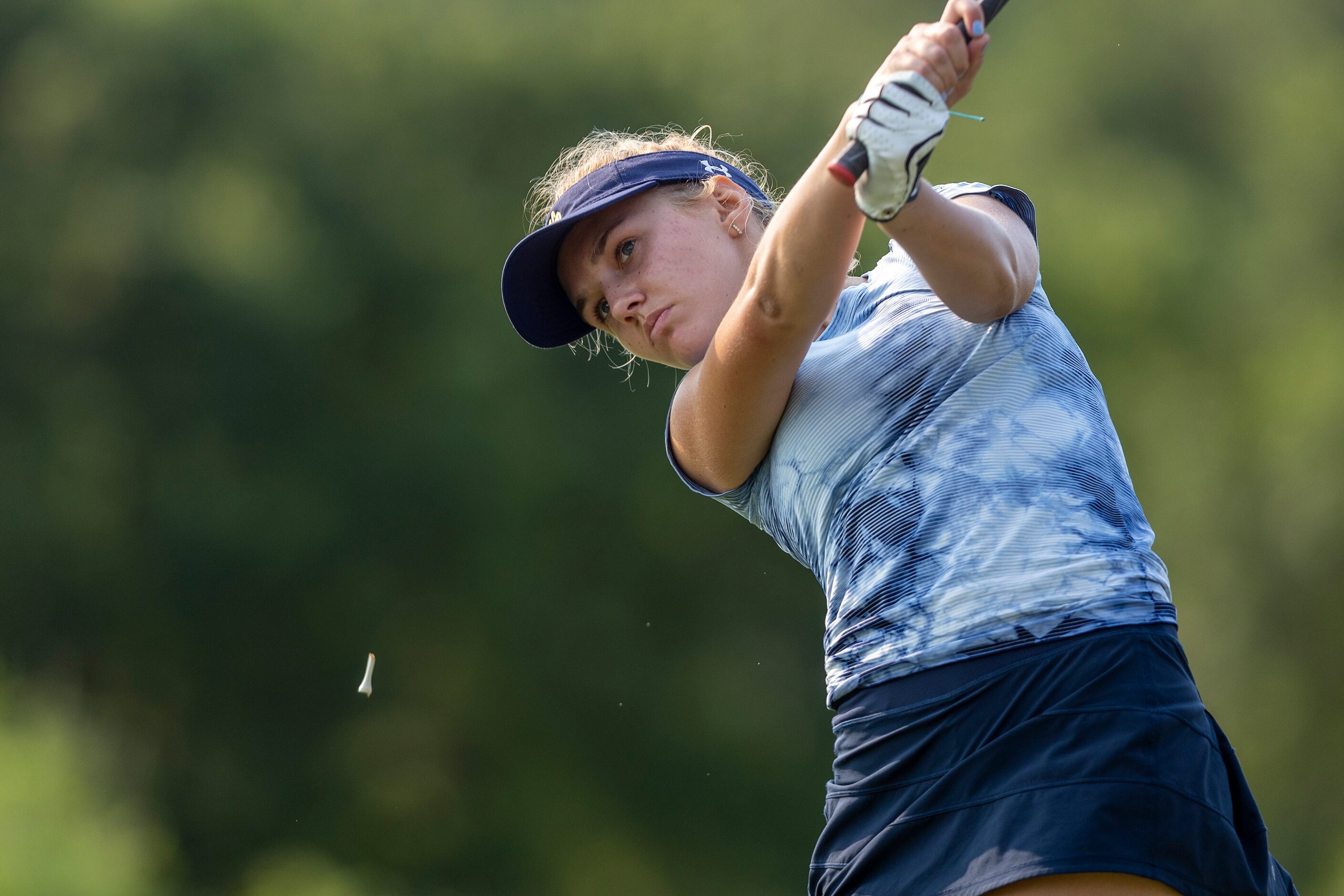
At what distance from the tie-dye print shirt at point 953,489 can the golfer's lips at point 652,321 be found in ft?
0.87

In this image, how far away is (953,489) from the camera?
4.07 feet

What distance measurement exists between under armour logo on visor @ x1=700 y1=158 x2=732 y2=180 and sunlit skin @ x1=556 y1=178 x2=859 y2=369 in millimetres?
15

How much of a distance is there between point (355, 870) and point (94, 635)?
1543 mm

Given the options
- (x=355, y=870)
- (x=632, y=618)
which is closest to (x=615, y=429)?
(x=632, y=618)

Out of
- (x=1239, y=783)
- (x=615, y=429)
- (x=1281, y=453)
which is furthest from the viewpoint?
(x=1281, y=453)

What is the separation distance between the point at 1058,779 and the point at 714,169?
97cm

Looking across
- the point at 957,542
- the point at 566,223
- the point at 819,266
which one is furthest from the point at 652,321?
the point at 957,542

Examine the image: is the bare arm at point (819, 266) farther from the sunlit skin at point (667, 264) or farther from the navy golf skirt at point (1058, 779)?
the navy golf skirt at point (1058, 779)

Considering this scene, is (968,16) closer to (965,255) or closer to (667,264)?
(965,255)

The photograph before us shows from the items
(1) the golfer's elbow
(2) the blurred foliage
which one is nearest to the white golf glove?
(1) the golfer's elbow

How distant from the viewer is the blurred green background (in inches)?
209

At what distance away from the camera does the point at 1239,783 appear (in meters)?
1.19

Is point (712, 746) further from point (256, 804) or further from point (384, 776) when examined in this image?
point (256, 804)

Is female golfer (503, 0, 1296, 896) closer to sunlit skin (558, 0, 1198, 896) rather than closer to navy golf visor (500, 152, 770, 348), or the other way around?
sunlit skin (558, 0, 1198, 896)
